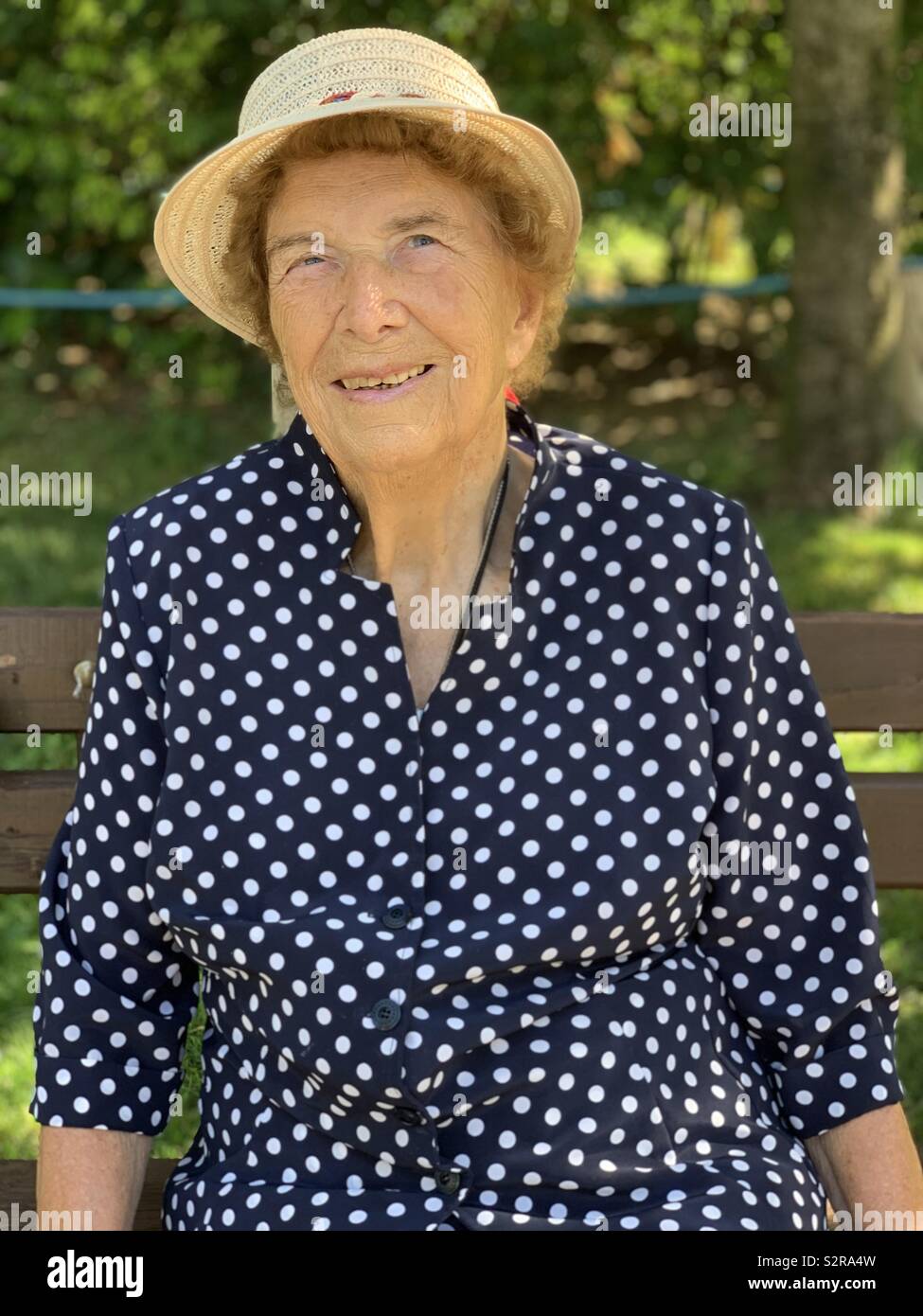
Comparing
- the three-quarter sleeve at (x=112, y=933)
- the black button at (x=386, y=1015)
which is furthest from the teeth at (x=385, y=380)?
the black button at (x=386, y=1015)

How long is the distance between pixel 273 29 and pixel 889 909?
5.30 m

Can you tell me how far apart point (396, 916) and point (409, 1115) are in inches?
9.6

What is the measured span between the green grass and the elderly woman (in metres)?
0.39

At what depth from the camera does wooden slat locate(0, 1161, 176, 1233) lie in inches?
101

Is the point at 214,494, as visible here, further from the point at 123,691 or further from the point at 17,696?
the point at 17,696

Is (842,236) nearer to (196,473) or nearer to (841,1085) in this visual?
(196,473)

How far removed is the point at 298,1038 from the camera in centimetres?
216

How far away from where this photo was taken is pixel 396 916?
2.16 meters

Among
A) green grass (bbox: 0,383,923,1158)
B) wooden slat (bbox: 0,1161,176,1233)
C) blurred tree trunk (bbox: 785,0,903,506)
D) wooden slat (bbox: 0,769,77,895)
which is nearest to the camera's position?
wooden slat (bbox: 0,1161,176,1233)

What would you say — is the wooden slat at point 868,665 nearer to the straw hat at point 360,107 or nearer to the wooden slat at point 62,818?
the wooden slat at point 62,818

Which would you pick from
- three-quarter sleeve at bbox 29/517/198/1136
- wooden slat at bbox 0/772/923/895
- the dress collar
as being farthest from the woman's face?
wooden slat at bbox 0/772/923/895

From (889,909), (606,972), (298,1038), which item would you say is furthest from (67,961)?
(889,909)

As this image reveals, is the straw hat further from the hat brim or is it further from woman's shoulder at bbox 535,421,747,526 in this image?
woman's shoulder at bbox 535,421,747,526
